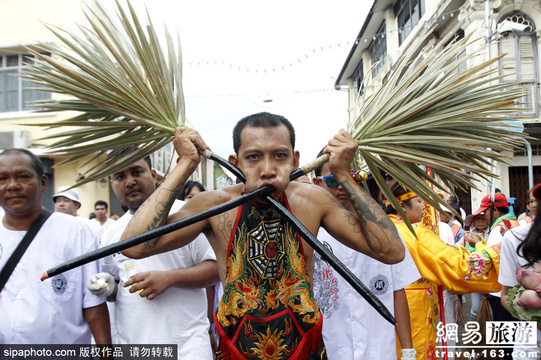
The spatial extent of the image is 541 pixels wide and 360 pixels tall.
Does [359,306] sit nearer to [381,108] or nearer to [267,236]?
[267,236]

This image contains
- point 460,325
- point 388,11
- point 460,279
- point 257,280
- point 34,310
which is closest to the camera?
point 257,280

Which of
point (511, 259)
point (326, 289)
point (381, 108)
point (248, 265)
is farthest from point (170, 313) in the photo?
point (511, 259)

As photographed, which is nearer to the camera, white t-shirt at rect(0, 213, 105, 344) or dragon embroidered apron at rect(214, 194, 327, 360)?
dragon embroidered apron at rect(214, 194, 327, 360)

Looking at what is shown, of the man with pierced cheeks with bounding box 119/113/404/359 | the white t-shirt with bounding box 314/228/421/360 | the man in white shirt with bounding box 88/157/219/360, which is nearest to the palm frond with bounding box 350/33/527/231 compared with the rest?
the man with pierced cheeks with bounding box 119/113/404/359

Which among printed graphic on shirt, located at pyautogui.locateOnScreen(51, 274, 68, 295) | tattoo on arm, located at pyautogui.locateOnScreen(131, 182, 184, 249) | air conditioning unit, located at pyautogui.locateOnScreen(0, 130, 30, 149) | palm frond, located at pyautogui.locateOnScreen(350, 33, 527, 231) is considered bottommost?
printed graphic on shirt, located at pyautogui.locateOnScreen(51, 274, 68, 295)

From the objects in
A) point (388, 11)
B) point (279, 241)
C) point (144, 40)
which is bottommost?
point (279, 241)

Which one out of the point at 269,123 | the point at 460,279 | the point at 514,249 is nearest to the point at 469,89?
the point at 269,123

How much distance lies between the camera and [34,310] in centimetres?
273

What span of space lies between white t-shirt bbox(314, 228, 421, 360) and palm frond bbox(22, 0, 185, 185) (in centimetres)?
149

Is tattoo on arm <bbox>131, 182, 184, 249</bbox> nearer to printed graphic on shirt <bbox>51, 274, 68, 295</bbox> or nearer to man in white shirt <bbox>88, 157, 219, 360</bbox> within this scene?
man in white shirt <bbox>88, 157, 219, 360</bbox>

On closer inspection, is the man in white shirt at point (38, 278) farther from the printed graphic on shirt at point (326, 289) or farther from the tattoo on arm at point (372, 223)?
the tattoo on arm at point (372, 223)

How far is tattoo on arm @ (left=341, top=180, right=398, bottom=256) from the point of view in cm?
211

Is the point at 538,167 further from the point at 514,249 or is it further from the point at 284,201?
the point at 284,201

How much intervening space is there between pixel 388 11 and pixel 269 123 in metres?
19.7
